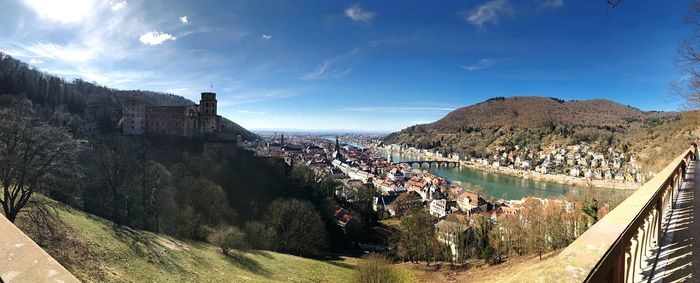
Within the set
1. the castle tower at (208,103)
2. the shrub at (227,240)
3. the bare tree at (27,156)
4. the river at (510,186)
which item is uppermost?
the castle tower at (208,103)

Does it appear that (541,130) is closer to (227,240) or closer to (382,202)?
(382,202)

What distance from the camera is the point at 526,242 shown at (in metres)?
24.8

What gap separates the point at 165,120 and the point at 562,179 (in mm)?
86621

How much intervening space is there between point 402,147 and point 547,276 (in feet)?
636

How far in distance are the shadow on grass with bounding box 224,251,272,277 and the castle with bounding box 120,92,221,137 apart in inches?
935

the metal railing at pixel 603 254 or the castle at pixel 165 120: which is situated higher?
the castle at pixel 165 120

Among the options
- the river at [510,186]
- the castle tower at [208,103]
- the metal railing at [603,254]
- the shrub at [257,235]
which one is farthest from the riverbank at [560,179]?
the metal railing at [603,254]

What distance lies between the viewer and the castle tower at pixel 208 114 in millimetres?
42094

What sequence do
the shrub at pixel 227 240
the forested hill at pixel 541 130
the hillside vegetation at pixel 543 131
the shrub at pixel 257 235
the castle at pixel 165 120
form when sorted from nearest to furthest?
the shrub at pixel 227 240
the shrub at pixel 257 235
the castle at pixel 165 120
the hillside vegetation at pixel 543 131
the forested hill at pixel 541 130

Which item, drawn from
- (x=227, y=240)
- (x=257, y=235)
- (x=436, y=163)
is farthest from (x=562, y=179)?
(x=227, y=240)

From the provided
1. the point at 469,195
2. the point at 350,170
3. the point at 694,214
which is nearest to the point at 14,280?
the point at 694,214

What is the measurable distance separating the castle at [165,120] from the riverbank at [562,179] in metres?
63.5

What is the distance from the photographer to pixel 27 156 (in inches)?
547

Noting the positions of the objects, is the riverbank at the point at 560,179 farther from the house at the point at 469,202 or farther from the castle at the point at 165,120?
the castle at the point at 165,120
